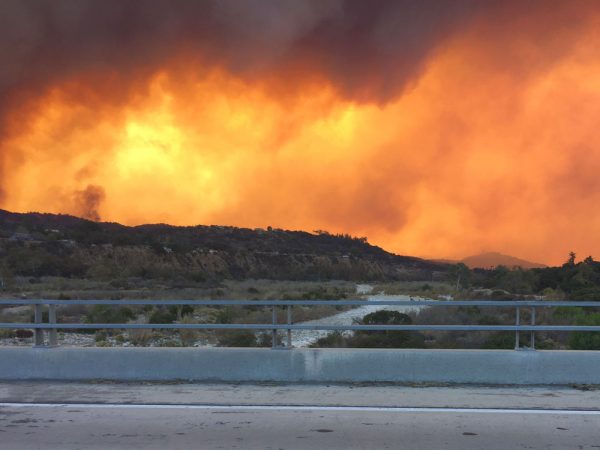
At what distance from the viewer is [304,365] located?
350 inches

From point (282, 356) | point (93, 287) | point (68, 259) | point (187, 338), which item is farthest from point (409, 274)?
point (282, 356)

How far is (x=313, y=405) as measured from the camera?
746 cm

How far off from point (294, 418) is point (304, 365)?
204cm

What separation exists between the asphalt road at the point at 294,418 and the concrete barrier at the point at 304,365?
37 cm

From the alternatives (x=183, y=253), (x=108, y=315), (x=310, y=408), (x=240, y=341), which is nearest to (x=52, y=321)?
(x=310, y=408)

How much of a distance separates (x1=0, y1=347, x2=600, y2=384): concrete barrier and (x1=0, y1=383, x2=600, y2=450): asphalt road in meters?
0.37

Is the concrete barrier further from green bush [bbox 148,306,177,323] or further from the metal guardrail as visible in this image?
green bush [bbox 148,306,177,323]

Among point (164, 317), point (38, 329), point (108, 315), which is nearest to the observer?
point (38, 329)

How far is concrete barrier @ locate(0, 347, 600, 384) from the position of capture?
857cm

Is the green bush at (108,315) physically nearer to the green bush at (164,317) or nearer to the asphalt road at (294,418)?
the green bush at (164,317)

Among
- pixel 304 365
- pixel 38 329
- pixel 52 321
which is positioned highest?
pixel 52 321

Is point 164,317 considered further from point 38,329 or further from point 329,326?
point 329,326

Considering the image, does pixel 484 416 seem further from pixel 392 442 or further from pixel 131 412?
pixel 131 412

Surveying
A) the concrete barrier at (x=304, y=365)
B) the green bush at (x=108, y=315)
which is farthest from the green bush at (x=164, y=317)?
the concrete barrier at (x=304, y=365)
